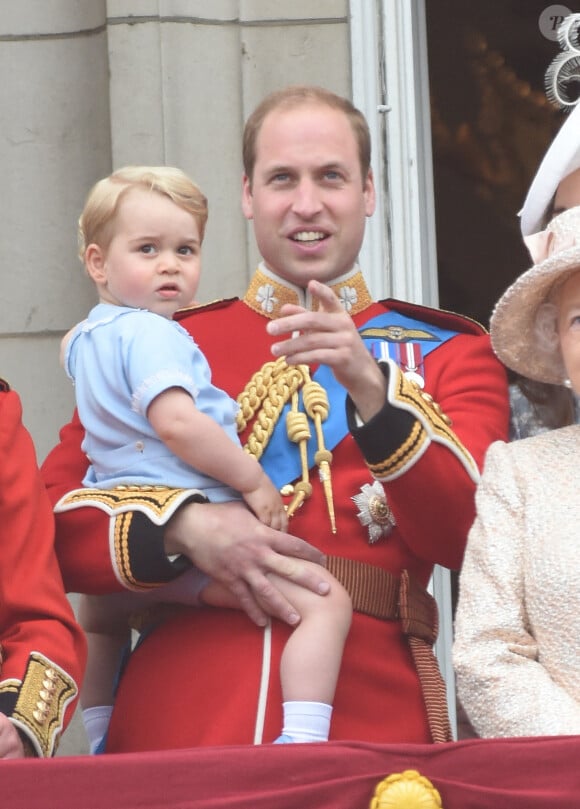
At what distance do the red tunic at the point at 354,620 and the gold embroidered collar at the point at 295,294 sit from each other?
0.68ft

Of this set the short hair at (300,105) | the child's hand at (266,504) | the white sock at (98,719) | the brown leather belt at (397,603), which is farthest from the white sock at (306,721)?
the short hair at (300,105)

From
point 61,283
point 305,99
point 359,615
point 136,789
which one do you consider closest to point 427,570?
point 359,615

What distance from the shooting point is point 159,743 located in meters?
3.42

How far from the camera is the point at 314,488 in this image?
359 cm

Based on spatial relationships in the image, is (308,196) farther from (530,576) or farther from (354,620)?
(530,576)

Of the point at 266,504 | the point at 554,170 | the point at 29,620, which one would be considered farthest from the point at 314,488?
the point at 554,170

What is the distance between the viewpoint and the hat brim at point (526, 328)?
3244mm

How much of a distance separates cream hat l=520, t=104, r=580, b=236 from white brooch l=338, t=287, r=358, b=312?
367mm

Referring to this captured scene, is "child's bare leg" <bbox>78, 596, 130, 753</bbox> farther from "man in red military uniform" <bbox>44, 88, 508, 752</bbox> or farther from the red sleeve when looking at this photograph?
the red sleeve

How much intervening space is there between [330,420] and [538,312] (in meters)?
0.49

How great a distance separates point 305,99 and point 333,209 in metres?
0.26

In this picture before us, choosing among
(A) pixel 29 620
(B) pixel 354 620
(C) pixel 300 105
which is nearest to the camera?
(A) pixel 29 620

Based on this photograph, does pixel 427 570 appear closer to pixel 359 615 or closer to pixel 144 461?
pixel 359 615

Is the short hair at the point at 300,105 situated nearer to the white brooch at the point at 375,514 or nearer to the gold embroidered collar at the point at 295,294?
the gold embroidered collar at the point at 295,294
